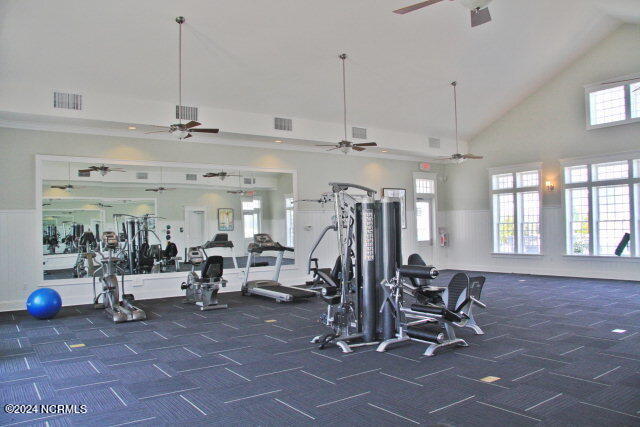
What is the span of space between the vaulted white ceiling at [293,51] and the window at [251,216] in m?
1.71

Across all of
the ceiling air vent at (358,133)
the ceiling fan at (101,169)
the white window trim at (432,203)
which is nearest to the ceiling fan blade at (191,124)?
the ceiling fan at (101,169)

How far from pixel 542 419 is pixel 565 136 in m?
8.72

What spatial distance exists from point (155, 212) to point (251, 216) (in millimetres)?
1839

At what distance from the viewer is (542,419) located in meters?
3.02

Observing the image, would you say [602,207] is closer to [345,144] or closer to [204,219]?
[345,144]

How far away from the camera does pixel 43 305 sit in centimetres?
631

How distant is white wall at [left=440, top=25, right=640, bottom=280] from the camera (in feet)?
30.8

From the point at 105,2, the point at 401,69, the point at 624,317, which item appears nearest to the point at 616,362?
the point at 624,317

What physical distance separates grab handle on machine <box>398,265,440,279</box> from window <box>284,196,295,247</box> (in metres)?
5.13

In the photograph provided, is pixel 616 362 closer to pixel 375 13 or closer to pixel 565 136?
pixel 375 13

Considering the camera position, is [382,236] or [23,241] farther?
[23,241]

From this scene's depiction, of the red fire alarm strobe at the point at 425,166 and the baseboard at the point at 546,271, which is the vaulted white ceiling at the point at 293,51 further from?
the baseboard at the point at 546,271

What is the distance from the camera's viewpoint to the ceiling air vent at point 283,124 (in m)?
9.12

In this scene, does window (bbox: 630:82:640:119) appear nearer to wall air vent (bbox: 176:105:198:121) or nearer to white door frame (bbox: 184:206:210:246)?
wall air vent (bbox: 176:105:198:121)
